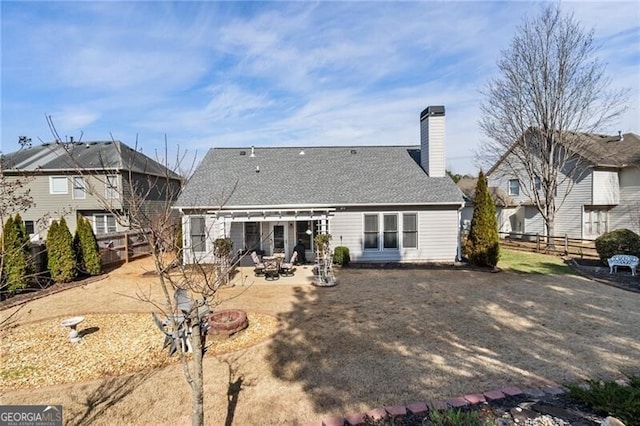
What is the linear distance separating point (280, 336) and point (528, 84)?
2003cm

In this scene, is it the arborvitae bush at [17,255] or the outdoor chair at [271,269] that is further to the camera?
the outdoor chair at [271,269]

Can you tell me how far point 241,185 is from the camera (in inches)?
608

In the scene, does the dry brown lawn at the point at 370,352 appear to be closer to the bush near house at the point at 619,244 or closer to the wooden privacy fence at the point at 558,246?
the bush near house at the point at 619,244

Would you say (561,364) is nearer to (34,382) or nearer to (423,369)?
(423,369)

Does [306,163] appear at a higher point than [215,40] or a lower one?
lower

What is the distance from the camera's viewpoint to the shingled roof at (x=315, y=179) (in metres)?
14.5

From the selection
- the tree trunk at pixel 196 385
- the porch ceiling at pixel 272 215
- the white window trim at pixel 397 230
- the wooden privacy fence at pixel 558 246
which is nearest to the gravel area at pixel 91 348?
the tree trunk at pixel 196 385

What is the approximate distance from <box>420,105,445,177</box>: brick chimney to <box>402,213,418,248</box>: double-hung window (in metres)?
2.64

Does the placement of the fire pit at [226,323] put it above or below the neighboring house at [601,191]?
below

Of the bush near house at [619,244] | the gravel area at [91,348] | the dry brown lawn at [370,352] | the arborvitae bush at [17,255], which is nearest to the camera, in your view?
the dry brown lawn at [370,352]

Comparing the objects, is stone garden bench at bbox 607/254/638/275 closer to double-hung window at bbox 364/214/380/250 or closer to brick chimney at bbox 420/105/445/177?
brick chimney at bbox 420/105/445/177

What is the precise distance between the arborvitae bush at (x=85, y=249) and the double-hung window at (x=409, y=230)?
12.3 meters

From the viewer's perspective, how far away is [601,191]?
20531 mm

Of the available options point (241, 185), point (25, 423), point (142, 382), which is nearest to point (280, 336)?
point (142, 382)
